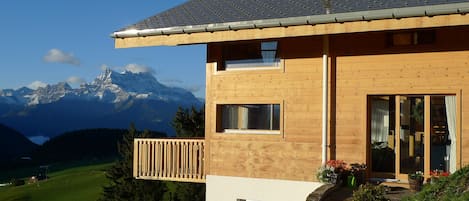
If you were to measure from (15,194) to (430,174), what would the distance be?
7749 centimetres

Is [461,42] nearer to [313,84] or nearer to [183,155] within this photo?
[313,84]

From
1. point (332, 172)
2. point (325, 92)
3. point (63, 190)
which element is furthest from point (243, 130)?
point (63, 190)

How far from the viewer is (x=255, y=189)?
49.3 ft

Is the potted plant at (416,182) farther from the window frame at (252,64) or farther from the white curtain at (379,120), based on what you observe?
the window frame at (252,64)

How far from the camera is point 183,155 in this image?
52.9 ft

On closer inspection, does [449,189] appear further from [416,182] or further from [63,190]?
[63,190]

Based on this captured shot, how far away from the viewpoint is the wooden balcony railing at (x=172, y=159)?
16.0m

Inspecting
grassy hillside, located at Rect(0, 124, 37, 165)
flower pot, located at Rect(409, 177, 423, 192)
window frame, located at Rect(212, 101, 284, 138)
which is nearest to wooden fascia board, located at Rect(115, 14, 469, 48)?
window frame, located at Rect(212, 101, 284, 138)

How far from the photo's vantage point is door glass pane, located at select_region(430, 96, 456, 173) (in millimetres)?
13109

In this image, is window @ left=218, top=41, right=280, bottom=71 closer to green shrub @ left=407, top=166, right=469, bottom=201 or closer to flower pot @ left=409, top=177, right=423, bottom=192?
flower pot @ left=409, top=177, right=423, bottom=192

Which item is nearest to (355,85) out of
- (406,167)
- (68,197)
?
(406,167)

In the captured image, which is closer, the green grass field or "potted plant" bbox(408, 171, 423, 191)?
"potted plant" bbox(408, 171, 423, 191)

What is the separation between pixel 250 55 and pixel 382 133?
12.1ft

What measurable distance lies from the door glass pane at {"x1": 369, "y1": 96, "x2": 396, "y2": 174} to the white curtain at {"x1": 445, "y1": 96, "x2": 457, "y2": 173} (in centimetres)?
115
